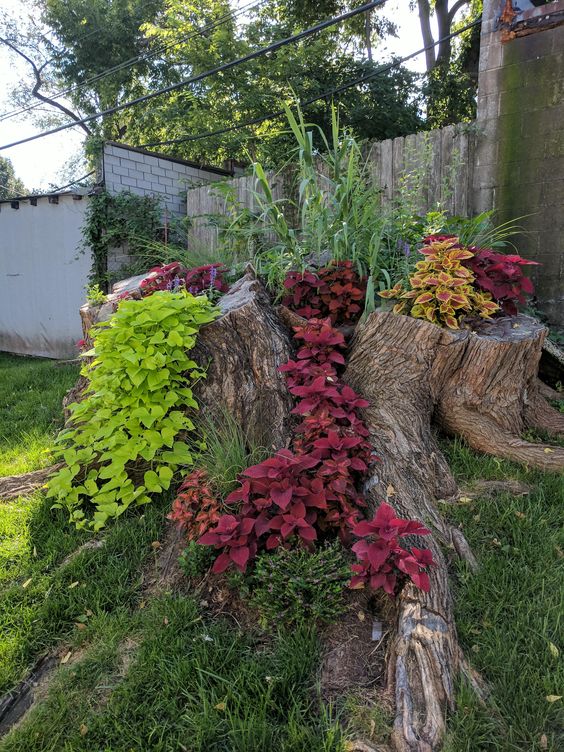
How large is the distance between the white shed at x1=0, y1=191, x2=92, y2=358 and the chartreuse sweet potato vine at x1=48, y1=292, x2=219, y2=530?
4.97 metres

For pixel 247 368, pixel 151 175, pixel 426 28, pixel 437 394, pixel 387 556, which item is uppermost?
pixel 426 28

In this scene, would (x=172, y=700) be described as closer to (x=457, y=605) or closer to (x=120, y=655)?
(x=120, y=655)

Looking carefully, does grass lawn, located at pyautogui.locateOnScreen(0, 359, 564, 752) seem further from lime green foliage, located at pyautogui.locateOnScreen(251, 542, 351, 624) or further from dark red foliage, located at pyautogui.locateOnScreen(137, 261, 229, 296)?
dark red foliage, located at pyautogui.locateOnScreen(137, 261, 229, 296)

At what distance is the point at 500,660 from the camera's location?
1.46m

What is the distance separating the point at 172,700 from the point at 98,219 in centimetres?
573

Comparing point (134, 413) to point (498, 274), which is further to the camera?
point (498, 274)

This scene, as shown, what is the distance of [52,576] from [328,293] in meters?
1.88

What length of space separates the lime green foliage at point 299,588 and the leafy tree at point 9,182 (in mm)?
34686

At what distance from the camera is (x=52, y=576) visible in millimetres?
1966

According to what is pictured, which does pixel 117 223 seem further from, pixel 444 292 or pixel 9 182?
pixel 9 182

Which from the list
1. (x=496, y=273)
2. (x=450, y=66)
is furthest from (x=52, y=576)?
(x=450, y=66)

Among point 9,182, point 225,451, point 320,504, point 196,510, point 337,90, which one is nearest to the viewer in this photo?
point 320,504

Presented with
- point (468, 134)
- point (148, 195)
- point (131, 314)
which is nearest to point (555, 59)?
point (468, 134)

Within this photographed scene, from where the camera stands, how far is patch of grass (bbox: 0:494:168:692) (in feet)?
5.64
